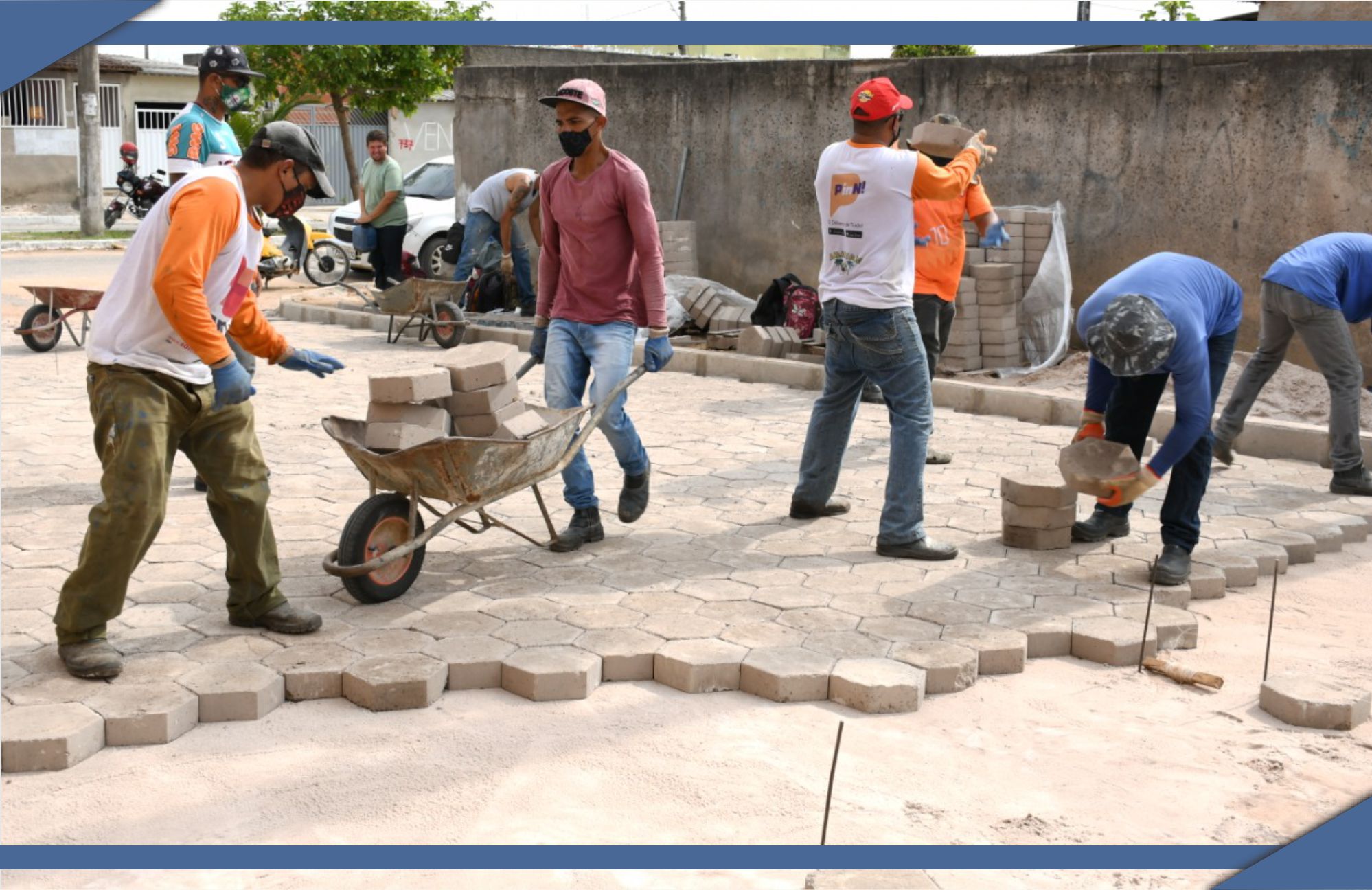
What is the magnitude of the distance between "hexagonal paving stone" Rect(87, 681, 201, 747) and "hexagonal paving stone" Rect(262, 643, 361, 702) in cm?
31

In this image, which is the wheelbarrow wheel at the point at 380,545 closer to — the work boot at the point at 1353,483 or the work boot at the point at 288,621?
the work boot at the point at 288,621

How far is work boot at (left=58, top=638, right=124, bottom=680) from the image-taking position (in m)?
4.39

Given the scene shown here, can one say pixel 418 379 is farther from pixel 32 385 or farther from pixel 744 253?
pixel 744 253

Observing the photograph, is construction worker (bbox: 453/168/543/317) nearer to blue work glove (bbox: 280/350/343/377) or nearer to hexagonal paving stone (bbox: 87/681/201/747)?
blue work glove (bbox: 280/350/343/377)

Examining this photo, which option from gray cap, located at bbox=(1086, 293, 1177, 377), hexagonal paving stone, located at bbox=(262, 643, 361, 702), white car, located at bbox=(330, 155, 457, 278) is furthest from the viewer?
white car, located at bbox=(330, 155, 457, 278)

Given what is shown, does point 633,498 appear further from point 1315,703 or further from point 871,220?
point 1315,703

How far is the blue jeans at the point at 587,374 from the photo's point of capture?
19.4 feet

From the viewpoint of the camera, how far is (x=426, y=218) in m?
16.6

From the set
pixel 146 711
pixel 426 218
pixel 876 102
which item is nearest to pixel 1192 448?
pixel 876 102

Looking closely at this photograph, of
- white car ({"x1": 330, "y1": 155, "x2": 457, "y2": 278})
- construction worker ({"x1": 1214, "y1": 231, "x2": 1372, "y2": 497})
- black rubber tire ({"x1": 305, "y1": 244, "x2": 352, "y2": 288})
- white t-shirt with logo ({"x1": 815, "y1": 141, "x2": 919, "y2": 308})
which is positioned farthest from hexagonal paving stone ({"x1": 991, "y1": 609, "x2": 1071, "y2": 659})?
black rubber tire ({"x1": 305, "y1": 244, "x2": 352, "y2": 288})

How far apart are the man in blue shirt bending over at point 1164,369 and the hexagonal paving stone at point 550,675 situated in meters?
2.29

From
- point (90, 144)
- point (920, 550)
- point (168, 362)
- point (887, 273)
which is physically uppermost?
point (90, 144)

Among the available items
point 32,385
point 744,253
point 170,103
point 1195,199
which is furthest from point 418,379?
point 170,103

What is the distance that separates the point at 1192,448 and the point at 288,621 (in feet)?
12.1
